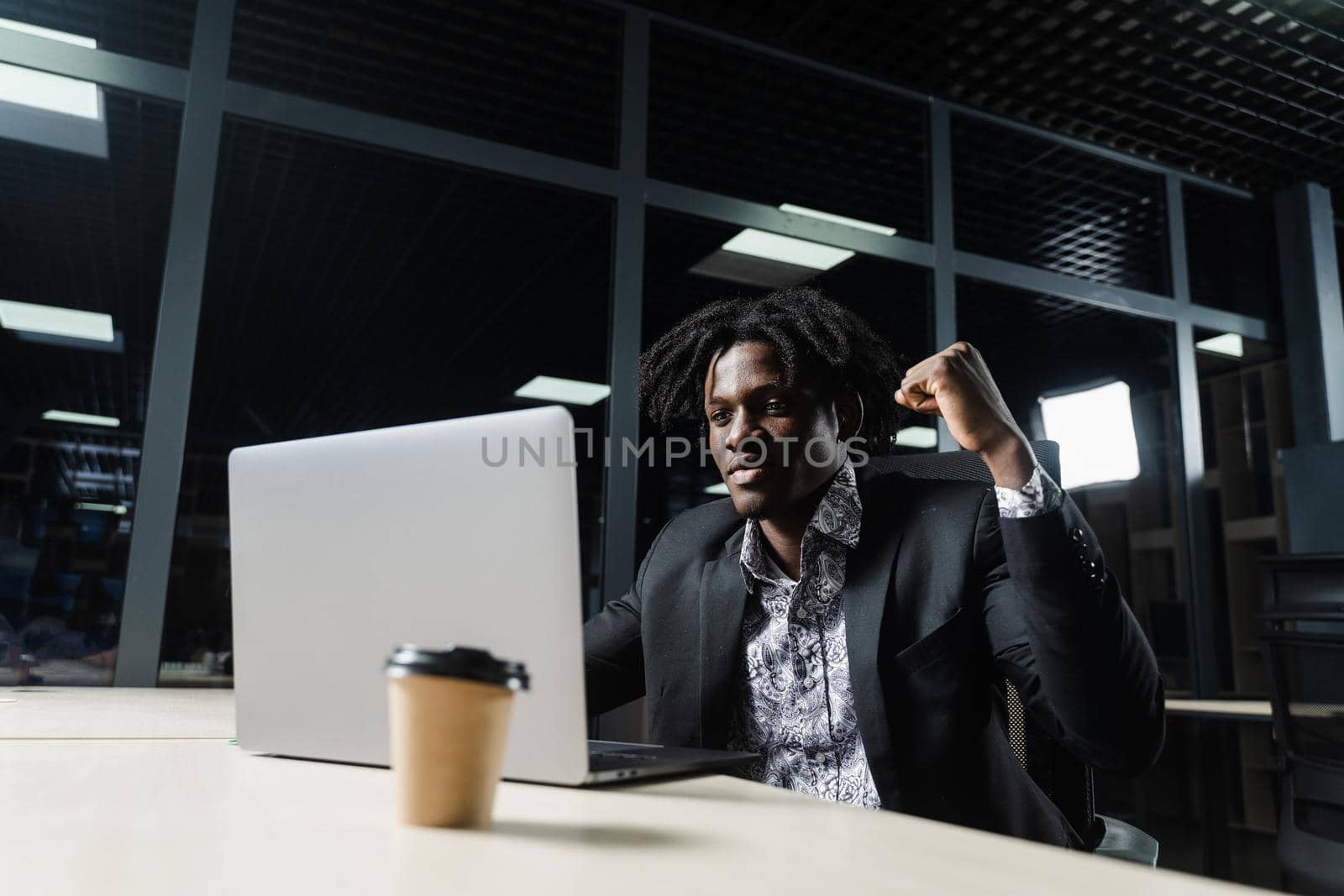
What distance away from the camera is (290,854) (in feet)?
1.95

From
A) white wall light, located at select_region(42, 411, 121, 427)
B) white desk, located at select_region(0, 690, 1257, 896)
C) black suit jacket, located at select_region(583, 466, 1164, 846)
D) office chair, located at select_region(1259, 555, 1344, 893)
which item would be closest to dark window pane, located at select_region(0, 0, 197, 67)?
white wall light, located at select_region(42, 411, 121, 427)

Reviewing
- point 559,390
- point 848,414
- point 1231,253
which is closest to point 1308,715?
point 848,414

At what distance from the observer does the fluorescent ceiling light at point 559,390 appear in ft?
10.6

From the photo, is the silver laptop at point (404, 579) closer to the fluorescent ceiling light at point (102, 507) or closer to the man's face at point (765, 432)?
the man's face at point (765, 432)

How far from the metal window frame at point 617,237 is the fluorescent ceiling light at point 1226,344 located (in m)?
0.06

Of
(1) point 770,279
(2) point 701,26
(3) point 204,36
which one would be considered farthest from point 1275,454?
(3) point 204,36

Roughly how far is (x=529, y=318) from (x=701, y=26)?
1259 millimetres

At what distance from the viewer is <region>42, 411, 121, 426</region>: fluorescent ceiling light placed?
8.20ft

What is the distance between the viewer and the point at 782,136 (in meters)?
3.65

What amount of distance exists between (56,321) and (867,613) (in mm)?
2302

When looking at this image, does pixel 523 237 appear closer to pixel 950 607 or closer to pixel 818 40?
pixel 818 40

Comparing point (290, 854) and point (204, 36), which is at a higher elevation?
point (204, 36)

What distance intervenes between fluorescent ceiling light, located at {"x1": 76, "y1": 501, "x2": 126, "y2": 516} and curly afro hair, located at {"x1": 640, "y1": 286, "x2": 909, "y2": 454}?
4.84ft

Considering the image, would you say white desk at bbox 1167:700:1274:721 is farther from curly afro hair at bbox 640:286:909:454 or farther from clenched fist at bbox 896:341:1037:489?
clenched fist at bbox 896:341:1037:489
